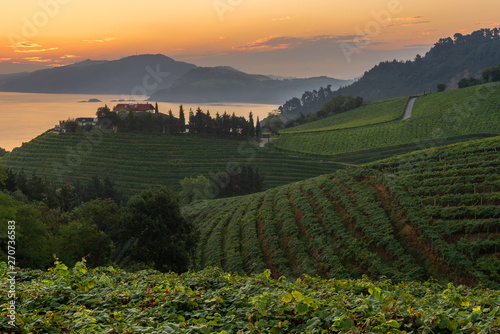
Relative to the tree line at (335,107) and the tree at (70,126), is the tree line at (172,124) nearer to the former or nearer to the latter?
the tree at (70,126)

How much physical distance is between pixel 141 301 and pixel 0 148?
143816mm

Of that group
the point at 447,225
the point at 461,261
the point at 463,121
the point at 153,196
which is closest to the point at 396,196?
the point at 447,225

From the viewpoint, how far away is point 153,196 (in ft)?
86.3

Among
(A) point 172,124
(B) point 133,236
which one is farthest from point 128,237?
(A) point 172,124

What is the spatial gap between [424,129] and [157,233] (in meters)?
76.9

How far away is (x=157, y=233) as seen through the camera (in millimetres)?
25312

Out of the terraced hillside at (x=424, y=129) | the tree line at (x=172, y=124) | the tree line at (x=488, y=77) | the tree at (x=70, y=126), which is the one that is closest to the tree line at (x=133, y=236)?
the terraced hillside at (x=424, y=129)

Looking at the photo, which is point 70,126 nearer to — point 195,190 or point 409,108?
point 195,190

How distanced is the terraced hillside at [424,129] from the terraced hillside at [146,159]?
9.54 m

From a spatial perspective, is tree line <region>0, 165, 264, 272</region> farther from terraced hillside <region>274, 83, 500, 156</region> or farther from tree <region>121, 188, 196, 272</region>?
terraced hillside <region>274, 83, 500, 156</region>

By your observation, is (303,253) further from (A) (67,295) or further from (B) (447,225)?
(A) (67,295)

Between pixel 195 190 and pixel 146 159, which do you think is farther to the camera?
pixel 146 159

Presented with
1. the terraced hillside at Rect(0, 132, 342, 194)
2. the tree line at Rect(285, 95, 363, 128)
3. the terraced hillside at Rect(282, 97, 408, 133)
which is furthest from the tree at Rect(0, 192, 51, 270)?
the tree line at Rect(285, 95, 363, 128)

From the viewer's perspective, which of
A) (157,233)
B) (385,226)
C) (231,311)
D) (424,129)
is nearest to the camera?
(231,311)
